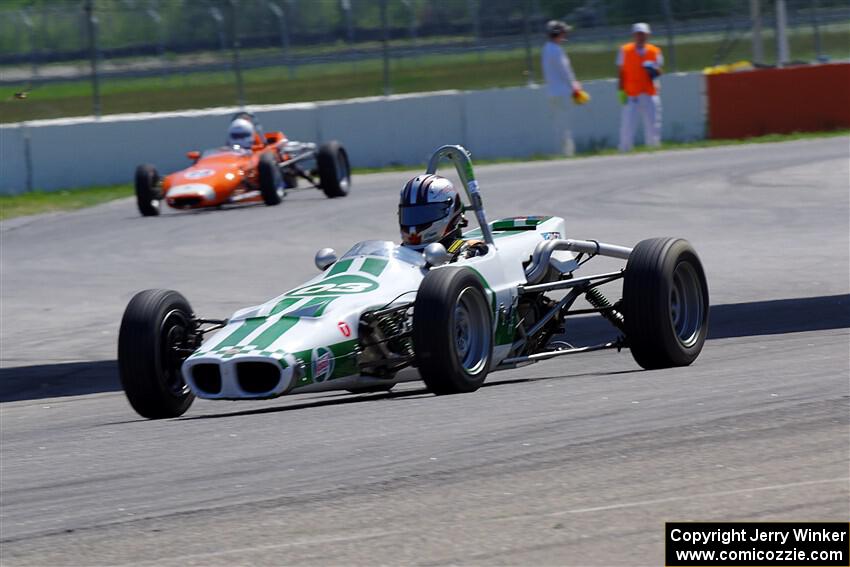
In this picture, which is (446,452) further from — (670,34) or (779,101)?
(670,34)

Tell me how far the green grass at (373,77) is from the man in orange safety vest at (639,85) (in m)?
2.62

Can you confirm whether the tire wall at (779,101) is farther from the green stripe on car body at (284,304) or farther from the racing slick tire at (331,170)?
the green stripe on car body at (284,304)

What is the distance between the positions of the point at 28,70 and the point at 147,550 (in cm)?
2009

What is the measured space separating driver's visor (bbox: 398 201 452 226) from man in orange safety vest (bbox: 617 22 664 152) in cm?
1436

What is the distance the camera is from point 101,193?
887 inches

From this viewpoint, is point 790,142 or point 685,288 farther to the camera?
point 790,142

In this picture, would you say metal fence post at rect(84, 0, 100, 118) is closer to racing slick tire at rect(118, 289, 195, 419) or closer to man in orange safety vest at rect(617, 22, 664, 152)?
man in orange safety vest at rect(617, 22, 664, 152)

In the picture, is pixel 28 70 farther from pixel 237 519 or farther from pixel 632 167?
pixel 237 519

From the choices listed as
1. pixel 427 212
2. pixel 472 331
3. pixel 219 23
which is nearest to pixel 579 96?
pixel 219 23

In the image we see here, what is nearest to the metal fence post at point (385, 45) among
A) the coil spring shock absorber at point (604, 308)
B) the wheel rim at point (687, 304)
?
the coil spring shock absorber at point (604, 308)

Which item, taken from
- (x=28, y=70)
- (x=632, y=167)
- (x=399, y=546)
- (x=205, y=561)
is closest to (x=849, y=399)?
(x=399, y=546)

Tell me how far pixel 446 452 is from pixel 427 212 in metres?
2.79

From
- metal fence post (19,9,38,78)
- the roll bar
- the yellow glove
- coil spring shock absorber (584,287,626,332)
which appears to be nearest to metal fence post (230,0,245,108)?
metal fence post (19,9,38,78)

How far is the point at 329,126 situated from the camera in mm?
24016
